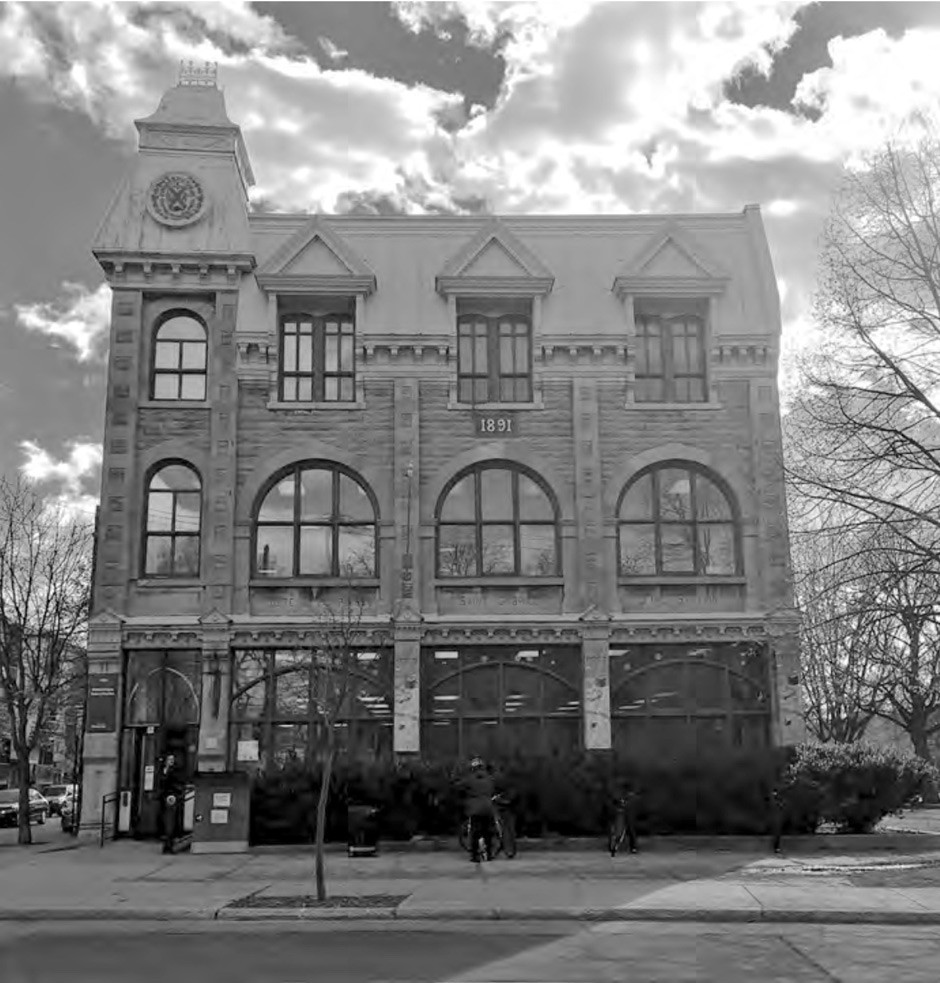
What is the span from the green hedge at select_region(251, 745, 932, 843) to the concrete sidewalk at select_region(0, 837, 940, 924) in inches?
42.9

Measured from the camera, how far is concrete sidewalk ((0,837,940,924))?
14.1 m

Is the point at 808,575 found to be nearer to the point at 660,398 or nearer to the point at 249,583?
the point at 660,398

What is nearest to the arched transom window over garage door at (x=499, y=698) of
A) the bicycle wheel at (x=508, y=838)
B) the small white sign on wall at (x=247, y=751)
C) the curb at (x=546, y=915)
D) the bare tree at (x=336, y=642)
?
the bare tree at (x=336, y=642)

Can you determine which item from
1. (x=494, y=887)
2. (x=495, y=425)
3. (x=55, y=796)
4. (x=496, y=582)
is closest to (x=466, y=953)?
(x=494, y=887)

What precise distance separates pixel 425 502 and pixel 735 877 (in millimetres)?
11702

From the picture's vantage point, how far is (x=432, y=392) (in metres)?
27.0

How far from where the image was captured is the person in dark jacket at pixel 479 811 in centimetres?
1909

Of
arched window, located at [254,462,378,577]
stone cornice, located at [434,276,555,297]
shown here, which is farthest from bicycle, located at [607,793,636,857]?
stone cornice, located at [434,276,555,297]

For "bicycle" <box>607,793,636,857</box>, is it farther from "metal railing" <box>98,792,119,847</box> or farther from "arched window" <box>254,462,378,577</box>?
"metal railing" <box>98,792,119,847</box>

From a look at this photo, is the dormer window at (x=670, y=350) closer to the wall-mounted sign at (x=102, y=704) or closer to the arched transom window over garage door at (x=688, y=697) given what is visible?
the arched transom window over garage door at (x=688, y=697)

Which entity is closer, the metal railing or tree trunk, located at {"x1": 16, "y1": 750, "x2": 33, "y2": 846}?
the metal railing

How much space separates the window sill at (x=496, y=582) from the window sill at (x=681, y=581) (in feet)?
5.01

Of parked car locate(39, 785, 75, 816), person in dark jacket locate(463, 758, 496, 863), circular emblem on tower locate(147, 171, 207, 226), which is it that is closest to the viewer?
person in dark jacket locate(463, 758, 496, 863)

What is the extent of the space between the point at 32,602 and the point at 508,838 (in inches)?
654
